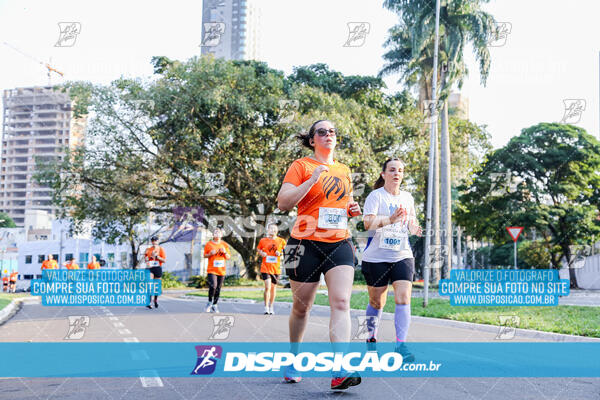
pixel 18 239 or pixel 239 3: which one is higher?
pixel 239 3

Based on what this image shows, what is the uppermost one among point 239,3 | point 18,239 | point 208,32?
point 239,3

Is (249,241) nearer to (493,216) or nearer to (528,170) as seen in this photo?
(493,216)

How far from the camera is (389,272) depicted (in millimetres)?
5875

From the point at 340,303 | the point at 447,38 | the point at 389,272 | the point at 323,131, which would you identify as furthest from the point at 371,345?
the point at 447,38

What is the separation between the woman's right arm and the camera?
167 inches

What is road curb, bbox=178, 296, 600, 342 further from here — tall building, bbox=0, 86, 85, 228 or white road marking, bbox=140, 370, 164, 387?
tall building, bbox=0, 86, 85, 228

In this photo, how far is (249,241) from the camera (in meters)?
33.1

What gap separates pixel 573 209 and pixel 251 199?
56.7 ft

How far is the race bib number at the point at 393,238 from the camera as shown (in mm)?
5887

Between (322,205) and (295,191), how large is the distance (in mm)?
249

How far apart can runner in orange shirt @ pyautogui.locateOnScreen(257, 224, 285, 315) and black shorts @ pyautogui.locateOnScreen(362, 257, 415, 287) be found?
263 inches

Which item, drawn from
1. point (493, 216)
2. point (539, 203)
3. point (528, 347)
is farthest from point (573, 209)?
point (528, 347)

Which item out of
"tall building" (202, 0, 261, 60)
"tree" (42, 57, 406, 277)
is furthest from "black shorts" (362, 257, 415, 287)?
"tall building" (202, 0, 261, 60)

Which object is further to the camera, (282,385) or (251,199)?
(251,199)
